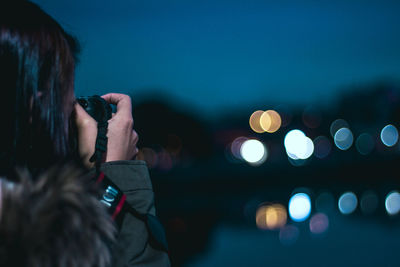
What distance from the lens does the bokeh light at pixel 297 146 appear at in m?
55.6

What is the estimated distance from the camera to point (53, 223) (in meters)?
1.08

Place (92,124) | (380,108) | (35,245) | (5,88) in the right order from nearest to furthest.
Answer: (35,245) < (5,88) < (92,124) < (380,108)

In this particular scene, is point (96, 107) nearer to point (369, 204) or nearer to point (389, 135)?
point (369, 204)

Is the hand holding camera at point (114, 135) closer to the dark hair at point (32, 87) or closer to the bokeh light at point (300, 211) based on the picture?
the dark hair at point (32, 87)

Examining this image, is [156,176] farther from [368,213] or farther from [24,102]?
[24,102]

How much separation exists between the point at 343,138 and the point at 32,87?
71.2m

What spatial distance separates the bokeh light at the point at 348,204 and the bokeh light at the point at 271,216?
1.96 metres

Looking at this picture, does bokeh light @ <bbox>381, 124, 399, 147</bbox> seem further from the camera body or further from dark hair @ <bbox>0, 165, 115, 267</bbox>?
dark hair @ <bbox>0, 165, 115, 267</bbox>

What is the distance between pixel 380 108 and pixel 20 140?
281 feet

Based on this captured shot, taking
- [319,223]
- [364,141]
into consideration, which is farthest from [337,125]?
[319,223]

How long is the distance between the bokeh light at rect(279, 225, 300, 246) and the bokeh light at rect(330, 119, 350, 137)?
66.3 m

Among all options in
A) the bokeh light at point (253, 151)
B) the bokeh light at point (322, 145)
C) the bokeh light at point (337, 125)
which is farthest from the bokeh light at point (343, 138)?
the bokeh light at point (253, 151)

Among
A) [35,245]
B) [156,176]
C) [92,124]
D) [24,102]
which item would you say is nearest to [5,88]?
[24,102]

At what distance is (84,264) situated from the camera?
43.9 inches
